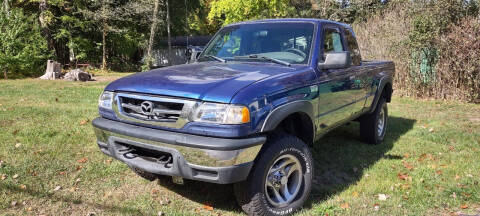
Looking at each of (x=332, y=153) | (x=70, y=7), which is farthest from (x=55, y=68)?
(x=332, y=153)

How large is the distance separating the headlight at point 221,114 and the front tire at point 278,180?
0.48 m

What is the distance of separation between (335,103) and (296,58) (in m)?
0.74

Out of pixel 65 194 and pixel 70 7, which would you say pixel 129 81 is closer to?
pixel 65 194

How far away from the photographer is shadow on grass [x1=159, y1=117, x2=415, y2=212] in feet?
12.8

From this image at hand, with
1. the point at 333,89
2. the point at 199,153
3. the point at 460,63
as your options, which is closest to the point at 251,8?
the point at 460,63

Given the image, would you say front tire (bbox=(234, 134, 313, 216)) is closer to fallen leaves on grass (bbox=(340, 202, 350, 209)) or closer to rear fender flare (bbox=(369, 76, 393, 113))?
fallen leaves on grass (bbox=(340, 202, 350, 209))

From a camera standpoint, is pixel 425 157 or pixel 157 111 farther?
pixel 425 157

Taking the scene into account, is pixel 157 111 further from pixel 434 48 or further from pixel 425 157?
pixel 434 48

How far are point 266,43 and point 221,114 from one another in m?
1.70

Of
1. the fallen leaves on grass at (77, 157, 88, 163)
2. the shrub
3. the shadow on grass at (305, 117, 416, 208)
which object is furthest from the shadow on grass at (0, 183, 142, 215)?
the shrub

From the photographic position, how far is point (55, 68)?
16188 millimetres

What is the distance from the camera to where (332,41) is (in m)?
4.58

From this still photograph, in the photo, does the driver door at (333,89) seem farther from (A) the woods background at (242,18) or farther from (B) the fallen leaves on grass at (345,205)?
(A) the woods background at (242,18)

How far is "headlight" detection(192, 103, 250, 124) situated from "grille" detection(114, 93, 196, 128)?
3.6 inches
